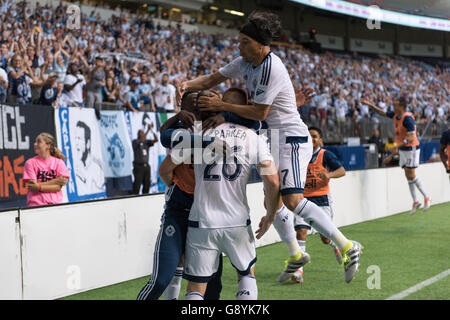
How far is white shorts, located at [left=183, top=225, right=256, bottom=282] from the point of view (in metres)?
3.91

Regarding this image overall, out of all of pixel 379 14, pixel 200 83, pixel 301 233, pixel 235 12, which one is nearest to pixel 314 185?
pixel 301 233

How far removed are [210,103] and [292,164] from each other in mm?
1683

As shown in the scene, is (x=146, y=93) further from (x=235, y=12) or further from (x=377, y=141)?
(x=235, y=12)

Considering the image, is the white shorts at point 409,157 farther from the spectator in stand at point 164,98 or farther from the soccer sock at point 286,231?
the soccer sock at point 286,231

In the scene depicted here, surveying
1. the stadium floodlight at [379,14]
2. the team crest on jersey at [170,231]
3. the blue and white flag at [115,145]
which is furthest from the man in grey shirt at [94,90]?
the stadium floodlight at [379,14]

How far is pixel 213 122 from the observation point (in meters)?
3.91

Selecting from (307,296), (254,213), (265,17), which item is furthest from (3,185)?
(265,17)

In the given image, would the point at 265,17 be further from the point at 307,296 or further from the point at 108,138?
the point at 108,138

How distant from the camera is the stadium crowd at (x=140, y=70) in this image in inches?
515

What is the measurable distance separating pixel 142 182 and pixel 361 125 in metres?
12.5
